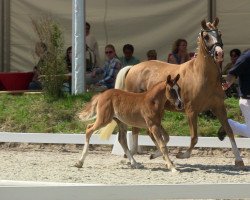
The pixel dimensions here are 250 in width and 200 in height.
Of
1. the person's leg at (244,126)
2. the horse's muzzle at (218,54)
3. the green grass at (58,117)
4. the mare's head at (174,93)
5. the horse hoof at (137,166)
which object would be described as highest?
the horse's muzzle at (218,54)

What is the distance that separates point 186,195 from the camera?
6.96 metres

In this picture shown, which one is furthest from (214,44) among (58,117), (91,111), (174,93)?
(58,117)

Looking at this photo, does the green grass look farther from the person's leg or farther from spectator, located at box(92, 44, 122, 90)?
the person's leg

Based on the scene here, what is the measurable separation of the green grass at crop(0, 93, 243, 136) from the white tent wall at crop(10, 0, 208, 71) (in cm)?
371

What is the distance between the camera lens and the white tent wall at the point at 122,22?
19.0m

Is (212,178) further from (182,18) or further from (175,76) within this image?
(182,18)

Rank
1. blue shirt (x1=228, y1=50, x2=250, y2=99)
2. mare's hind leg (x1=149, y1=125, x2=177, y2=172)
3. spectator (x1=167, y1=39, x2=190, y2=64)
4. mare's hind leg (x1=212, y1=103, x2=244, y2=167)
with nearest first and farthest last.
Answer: mare's hind leg (x1=149, y1=125, x2=177, y2=172), mare's hind leg (x1=212, y1=103, x2=244, y2=167), blue shirt (x1=228, y1=50, x2=250, y2=99), spectator (x1=167, y1=39, x2=190, y2=64)

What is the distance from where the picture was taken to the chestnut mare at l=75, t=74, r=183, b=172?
10.9 metres

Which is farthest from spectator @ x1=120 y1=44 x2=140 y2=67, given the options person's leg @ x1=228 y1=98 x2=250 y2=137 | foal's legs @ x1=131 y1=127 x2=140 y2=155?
person's leg @ x1=228 y1=98 x2=250 y2=137

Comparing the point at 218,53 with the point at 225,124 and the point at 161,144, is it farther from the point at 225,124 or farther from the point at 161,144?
the point at 161,144

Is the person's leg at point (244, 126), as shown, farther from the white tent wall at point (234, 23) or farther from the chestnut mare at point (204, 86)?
the white tent wall at point (234, 23)

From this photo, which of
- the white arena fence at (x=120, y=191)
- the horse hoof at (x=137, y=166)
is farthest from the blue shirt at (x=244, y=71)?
the white arena fence at (x=120, y=191)

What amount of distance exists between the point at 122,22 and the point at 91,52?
7.73ft

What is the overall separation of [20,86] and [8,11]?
294 cm
